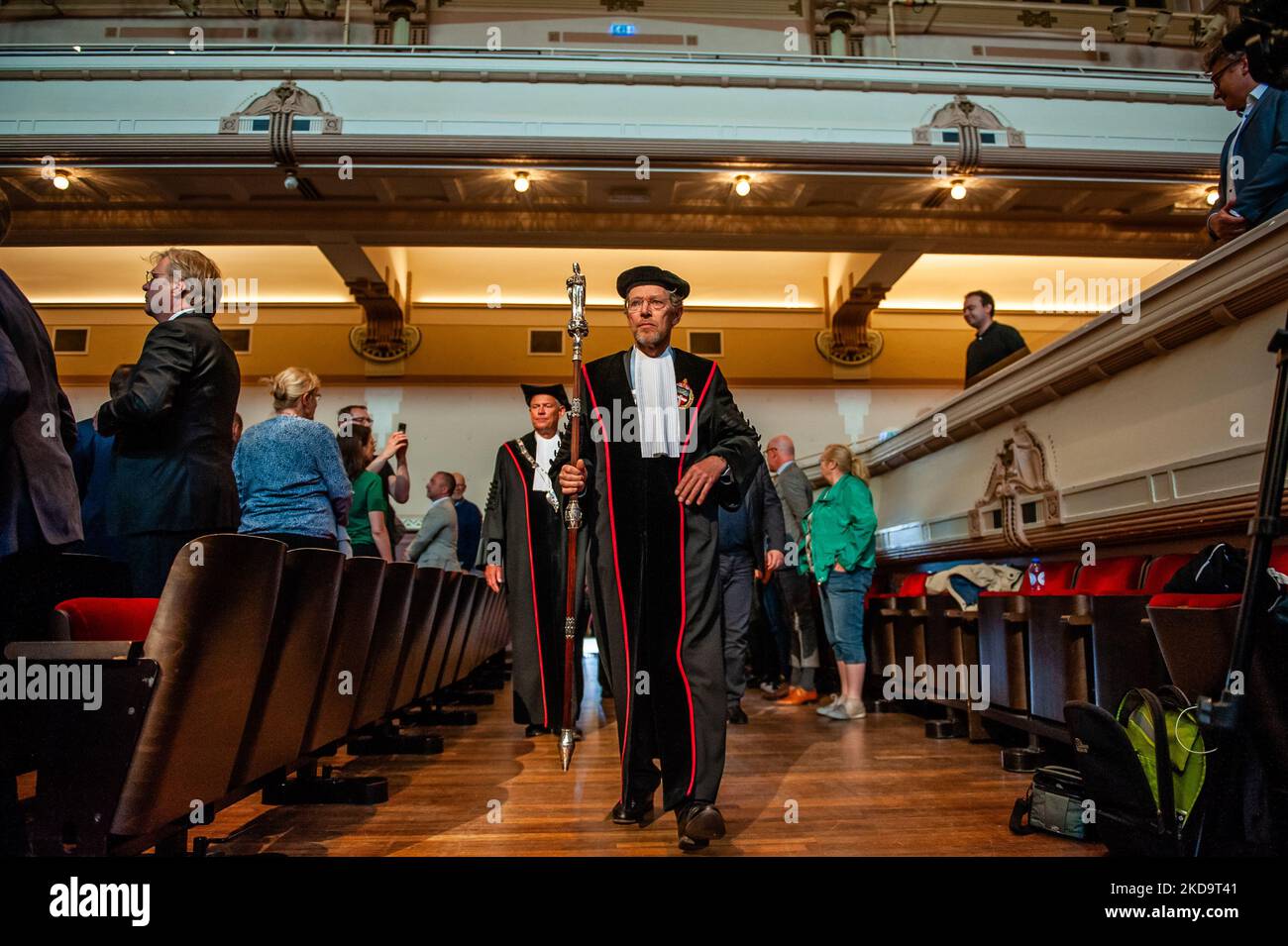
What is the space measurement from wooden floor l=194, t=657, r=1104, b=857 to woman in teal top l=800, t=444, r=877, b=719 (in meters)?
0.74

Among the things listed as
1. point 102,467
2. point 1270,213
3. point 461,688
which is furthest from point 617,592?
point 461,688

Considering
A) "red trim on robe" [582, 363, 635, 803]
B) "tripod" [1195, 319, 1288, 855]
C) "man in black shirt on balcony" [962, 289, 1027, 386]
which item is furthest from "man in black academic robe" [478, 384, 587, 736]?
"man in black shirt on balcony" [962, 289, 1027, 386]

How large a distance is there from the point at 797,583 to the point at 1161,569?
2532 mm

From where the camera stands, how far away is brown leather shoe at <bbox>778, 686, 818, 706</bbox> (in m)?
5.36

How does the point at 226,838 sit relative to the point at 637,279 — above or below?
below

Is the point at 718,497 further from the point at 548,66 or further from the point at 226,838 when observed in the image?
the point at 548,66

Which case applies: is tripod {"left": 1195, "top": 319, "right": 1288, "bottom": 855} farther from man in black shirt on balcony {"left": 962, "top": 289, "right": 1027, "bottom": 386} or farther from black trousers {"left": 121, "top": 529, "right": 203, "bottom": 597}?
man in black shirt on balcony {"left": 962, "top": 289, "right": 1027, "bottom": 386}

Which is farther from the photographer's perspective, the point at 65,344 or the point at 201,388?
the point at 65,344

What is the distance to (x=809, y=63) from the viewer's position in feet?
26.9

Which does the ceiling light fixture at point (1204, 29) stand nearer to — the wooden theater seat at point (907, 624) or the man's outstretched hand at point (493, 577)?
the wooden theater seat at point (907, 624)

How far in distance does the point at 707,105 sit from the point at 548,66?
1484 mm

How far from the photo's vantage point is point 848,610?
15.0 feet

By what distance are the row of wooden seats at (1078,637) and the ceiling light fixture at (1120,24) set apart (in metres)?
7.99

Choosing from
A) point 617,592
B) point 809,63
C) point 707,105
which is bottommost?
point 617,592
